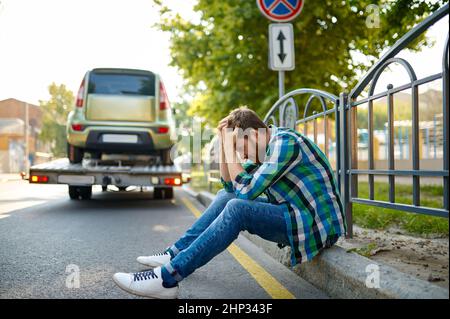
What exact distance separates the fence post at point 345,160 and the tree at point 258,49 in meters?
6.54

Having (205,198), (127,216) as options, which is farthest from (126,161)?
(127,216)

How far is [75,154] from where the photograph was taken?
917 cm

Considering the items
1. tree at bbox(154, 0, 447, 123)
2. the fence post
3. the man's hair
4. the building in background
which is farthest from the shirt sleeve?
the building in background

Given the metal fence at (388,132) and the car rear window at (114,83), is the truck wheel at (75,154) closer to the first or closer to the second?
the car rear window at (114,83)

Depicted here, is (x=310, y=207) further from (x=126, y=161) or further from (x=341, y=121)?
(x=126, y=161)

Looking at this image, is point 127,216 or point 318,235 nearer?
point 318,235

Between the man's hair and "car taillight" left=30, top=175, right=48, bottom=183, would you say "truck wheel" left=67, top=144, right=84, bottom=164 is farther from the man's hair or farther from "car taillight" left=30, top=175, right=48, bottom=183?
the man's hair

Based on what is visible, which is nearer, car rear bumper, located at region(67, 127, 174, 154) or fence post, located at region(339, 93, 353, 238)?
fence post, located at region(339, 93, 353, 238)

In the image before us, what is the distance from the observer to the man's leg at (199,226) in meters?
3.57

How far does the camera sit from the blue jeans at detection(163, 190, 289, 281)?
2902 millimetres

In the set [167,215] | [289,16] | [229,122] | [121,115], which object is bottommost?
[167,215]

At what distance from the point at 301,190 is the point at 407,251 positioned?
1.21m

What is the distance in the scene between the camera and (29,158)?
1266 inches

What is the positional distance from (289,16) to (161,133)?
3.19 meters
